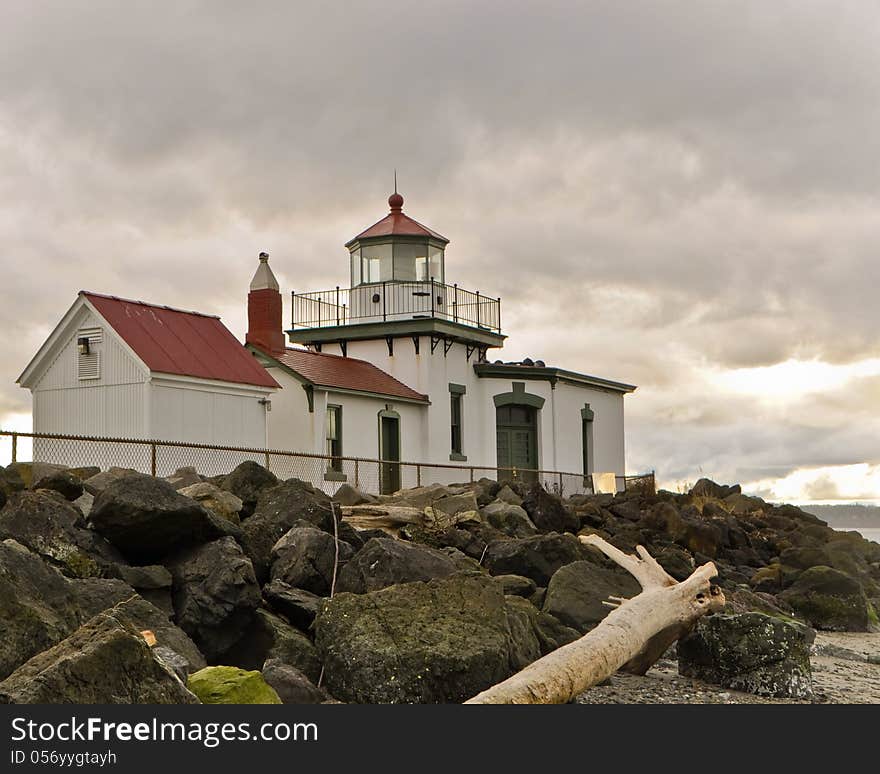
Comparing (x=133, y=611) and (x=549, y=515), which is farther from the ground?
(x=549, y=515)

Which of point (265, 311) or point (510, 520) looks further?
point (265, 311)

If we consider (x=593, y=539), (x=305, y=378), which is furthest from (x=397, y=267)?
(x=593, y=539)

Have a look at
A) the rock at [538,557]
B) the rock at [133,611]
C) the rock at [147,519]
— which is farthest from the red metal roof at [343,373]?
the rock at [133,611]

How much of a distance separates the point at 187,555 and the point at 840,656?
7.83m

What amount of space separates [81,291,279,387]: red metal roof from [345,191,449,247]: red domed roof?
21.2 feet

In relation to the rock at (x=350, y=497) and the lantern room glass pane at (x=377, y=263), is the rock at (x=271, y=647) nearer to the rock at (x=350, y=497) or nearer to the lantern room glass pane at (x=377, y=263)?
the rock at (x=350, y=497)

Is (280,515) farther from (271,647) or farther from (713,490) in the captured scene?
(713,490)

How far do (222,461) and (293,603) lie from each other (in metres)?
11.2

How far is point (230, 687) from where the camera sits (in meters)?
6.82

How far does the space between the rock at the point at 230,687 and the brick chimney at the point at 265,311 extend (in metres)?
21.0

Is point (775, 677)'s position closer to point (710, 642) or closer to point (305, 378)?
point (710, 642)

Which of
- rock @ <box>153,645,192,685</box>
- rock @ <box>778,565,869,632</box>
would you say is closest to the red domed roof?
rock @ <box>778,565,869,632</box>

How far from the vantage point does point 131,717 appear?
19.2 feet

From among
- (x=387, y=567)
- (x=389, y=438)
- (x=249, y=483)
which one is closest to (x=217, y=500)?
(x=249, y=483)
